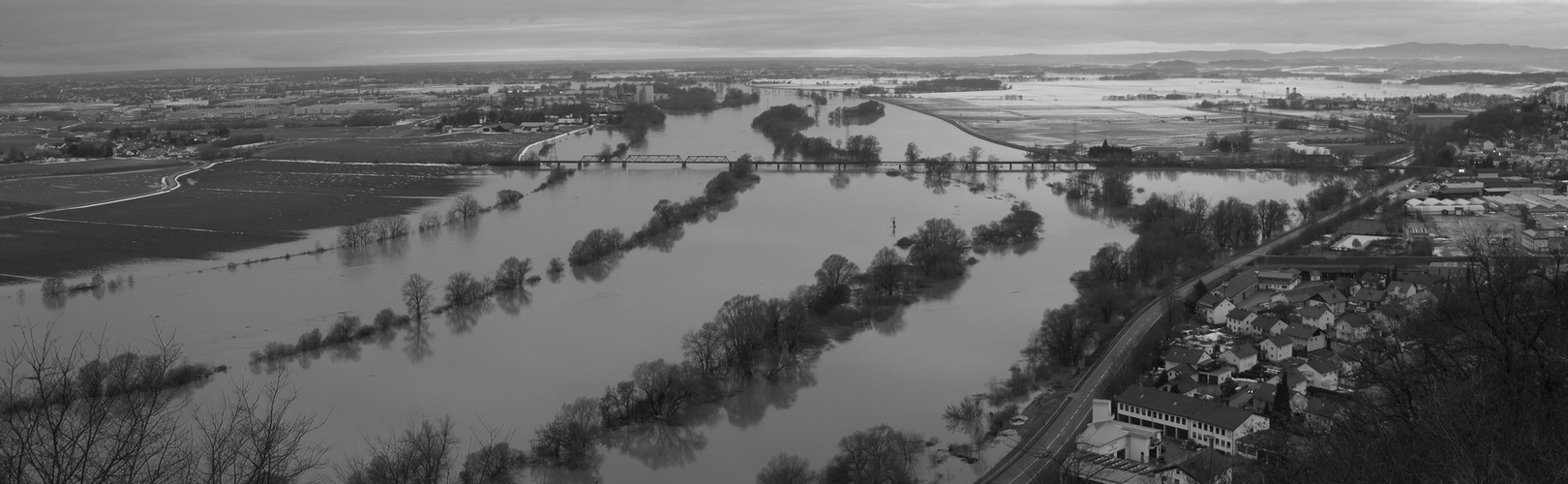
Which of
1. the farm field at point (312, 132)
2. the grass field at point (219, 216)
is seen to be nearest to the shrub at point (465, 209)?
the grass field at point (219, 216)

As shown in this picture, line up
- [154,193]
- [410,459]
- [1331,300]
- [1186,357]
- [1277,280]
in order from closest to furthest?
[410,459] → [1186,357] → [1331,300] → [1277,280] → [154,193]

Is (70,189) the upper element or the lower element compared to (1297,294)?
upper

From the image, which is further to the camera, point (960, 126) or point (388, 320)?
point (960, 126)

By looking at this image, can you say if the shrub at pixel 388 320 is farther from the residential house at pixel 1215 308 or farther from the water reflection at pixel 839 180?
the water reflection at pixel 839 180

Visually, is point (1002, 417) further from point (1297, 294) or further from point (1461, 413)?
point (1297, 294)

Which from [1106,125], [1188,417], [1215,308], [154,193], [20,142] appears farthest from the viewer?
[1106,125]

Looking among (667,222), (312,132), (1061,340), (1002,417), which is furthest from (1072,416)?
(312,132)

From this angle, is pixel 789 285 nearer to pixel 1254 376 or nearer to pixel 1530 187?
pixel 1254 376

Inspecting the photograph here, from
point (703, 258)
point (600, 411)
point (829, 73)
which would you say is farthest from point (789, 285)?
point (829, 73)
